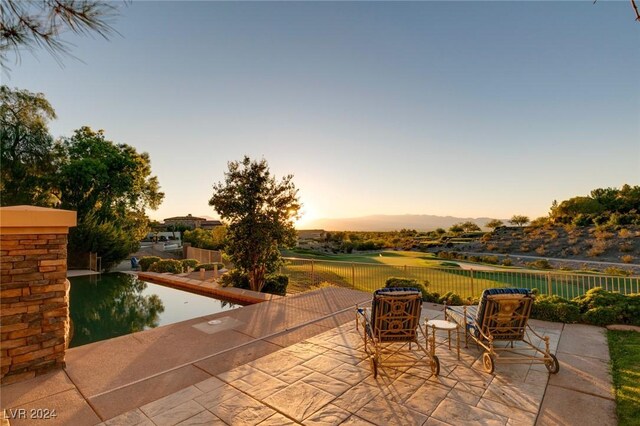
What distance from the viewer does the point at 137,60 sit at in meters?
7.89

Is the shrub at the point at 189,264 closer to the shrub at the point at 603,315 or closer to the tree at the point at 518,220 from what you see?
the shrub at the point at 603,315

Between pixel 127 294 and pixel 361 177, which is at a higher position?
pixel 361 177

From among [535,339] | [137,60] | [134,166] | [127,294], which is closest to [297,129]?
[137,60]

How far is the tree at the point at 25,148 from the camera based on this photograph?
52.9ft

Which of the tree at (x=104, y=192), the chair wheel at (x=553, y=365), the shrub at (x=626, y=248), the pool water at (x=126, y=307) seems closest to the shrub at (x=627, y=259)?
the shrub at (x=626, y=248)

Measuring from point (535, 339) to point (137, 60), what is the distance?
35.6 ft

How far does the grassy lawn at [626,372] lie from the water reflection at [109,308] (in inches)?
326

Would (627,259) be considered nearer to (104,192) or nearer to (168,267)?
(168,267)

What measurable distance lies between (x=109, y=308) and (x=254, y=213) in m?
5.34

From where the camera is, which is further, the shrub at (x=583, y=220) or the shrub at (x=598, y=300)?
the shrub at (x=583, y=220)

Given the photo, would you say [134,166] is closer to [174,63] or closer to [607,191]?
[174,63]

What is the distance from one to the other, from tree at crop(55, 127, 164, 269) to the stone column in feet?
50.8

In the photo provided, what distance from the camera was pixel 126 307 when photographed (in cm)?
912

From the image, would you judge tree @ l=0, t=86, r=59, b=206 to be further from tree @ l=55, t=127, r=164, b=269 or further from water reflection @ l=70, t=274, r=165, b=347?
water reflection @ l=70, t=274, r=165, b=347
